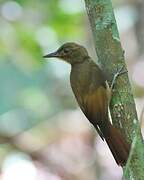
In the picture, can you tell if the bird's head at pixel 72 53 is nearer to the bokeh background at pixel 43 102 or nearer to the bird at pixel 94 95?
the bird at pixel 94 95

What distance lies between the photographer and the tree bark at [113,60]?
289cm

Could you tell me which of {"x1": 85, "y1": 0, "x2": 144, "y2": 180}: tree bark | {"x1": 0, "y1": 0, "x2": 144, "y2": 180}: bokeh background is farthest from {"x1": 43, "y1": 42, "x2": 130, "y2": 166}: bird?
{"x1": 0, "y1": 0, "x2": 144, "y2": 180}: bokeh background

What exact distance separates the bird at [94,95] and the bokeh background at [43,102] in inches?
69.5

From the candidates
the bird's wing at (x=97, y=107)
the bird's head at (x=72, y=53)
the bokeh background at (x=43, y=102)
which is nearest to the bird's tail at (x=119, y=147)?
the bird's wing at (x=97, y=107)

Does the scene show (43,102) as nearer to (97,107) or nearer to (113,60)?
(97,107)

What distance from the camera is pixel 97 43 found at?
3.04m

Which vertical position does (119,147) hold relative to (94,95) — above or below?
below

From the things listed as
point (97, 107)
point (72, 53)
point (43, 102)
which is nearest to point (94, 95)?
point (97, 107)

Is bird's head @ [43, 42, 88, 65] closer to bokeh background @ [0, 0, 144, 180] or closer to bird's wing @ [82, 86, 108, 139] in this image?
bird's wing @ [82, 86, 108, 139]

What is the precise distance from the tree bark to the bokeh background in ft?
7.92

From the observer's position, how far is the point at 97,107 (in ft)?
11.1

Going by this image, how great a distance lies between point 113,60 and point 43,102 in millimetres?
2985

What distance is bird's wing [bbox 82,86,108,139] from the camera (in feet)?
10.9

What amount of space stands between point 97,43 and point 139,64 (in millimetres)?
4037
